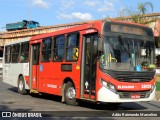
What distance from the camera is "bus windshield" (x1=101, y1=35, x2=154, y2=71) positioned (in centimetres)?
1148

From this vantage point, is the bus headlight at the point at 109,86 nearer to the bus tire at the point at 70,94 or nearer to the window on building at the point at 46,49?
the bus tire at the point at 70,94

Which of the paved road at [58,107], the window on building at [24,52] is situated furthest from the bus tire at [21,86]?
the paved road at [58,107]

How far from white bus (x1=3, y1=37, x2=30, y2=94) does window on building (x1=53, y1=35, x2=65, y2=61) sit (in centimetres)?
338

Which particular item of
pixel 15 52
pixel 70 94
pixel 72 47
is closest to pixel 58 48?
pixel 72 47

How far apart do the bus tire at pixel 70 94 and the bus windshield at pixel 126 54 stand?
7.21ft

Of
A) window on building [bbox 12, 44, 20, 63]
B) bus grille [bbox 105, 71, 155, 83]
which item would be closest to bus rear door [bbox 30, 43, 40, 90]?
window on building [bbox 12, 44, 20, 63]

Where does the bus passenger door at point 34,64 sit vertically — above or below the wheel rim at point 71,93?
above

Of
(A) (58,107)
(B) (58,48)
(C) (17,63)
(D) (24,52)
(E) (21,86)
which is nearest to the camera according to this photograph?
(A) (58,107)

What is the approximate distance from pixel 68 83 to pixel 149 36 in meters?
3.50

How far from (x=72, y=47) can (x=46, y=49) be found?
2553mm

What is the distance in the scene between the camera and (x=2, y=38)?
41750 millimetres

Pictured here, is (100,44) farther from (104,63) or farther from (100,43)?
(104,63)

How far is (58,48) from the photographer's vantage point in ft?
47.1

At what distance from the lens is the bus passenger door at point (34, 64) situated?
54.4 feet
